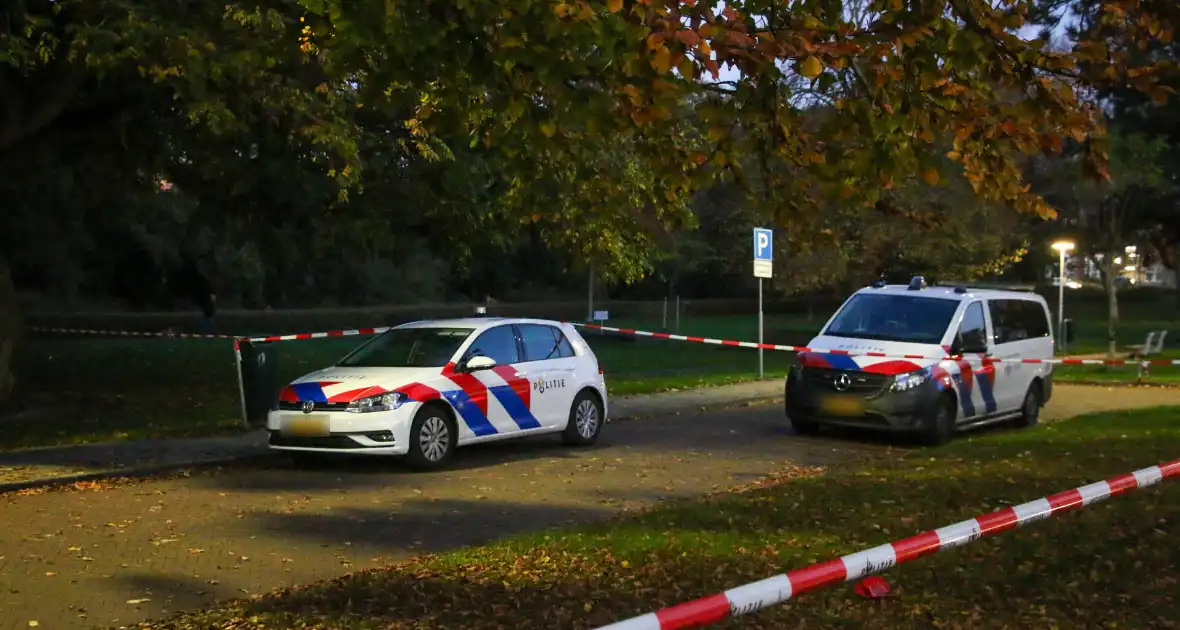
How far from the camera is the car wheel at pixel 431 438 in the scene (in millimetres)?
11867

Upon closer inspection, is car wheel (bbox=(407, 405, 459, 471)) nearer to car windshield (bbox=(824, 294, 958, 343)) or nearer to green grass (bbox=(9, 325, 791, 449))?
green grass (bbox=(9, 325, 791, 449))

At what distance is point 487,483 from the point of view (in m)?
11.4

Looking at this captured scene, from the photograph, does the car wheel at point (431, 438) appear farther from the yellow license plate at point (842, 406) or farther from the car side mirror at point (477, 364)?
the yellow license plate at point (842, 406)

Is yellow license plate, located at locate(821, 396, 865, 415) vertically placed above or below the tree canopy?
below

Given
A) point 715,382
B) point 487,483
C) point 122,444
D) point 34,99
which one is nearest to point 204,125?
point 34,99

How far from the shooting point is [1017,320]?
1617 centimetres

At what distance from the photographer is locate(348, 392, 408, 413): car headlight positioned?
38.3 ft

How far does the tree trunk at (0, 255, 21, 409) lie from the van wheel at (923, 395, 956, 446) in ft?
38.5

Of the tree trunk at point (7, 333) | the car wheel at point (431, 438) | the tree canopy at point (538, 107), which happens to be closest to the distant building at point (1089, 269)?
the tree canopy at point (538, 107)

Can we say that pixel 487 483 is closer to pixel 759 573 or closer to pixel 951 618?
pixel 759 573

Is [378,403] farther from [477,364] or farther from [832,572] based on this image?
[832,572]

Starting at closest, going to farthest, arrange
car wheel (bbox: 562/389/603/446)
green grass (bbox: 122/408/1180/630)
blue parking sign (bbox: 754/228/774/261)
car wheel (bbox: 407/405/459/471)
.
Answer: green grass (bbox: 122/408/1180/630) → car wheel (bbox: 407/405/459/471) → car wheel (bbox: 562/389/603/446) → blue parking sign (bbox: 754/228/774/261)

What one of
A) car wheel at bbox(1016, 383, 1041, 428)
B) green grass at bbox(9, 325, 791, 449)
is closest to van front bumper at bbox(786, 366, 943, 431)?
car wheel at bbox(1016, 383, 1041, 428)

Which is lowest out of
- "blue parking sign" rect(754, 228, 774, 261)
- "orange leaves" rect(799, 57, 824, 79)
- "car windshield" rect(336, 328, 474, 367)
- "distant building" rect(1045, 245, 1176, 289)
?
"car windshield" rect(336, 328, 474, 367)
